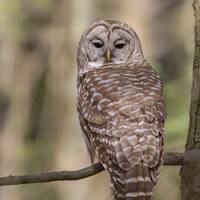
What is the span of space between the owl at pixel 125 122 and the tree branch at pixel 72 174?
71mm

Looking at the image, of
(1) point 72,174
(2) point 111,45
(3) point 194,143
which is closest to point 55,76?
(2) point 111,45

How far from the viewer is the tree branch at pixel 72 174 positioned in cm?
493

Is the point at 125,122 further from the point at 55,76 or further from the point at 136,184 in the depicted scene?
the point at 55,76

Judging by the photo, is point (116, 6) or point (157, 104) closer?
point (157, 104)

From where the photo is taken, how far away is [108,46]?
6621 millimetres

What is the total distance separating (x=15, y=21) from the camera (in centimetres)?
1414

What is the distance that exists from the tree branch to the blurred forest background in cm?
588

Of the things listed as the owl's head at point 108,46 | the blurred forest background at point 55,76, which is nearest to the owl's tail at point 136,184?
the owl's head at point 108,46

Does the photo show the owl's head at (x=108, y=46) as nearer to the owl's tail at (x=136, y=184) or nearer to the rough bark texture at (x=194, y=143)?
the rough bark texture at (x=194, y=143)

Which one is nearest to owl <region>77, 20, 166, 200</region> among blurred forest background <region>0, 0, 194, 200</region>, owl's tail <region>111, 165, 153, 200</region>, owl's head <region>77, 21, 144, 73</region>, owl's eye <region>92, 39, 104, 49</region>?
owl's tail <region>111, 165, 153, 200</region>

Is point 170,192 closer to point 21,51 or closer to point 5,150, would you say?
point 5,150

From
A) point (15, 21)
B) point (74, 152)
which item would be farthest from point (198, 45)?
point (15, 21)

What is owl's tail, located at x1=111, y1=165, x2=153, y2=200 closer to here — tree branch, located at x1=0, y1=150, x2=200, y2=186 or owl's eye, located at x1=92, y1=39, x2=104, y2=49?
tree branch, located at x1=0, y1=150, x2=200, y2=186

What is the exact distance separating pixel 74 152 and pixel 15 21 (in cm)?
250
